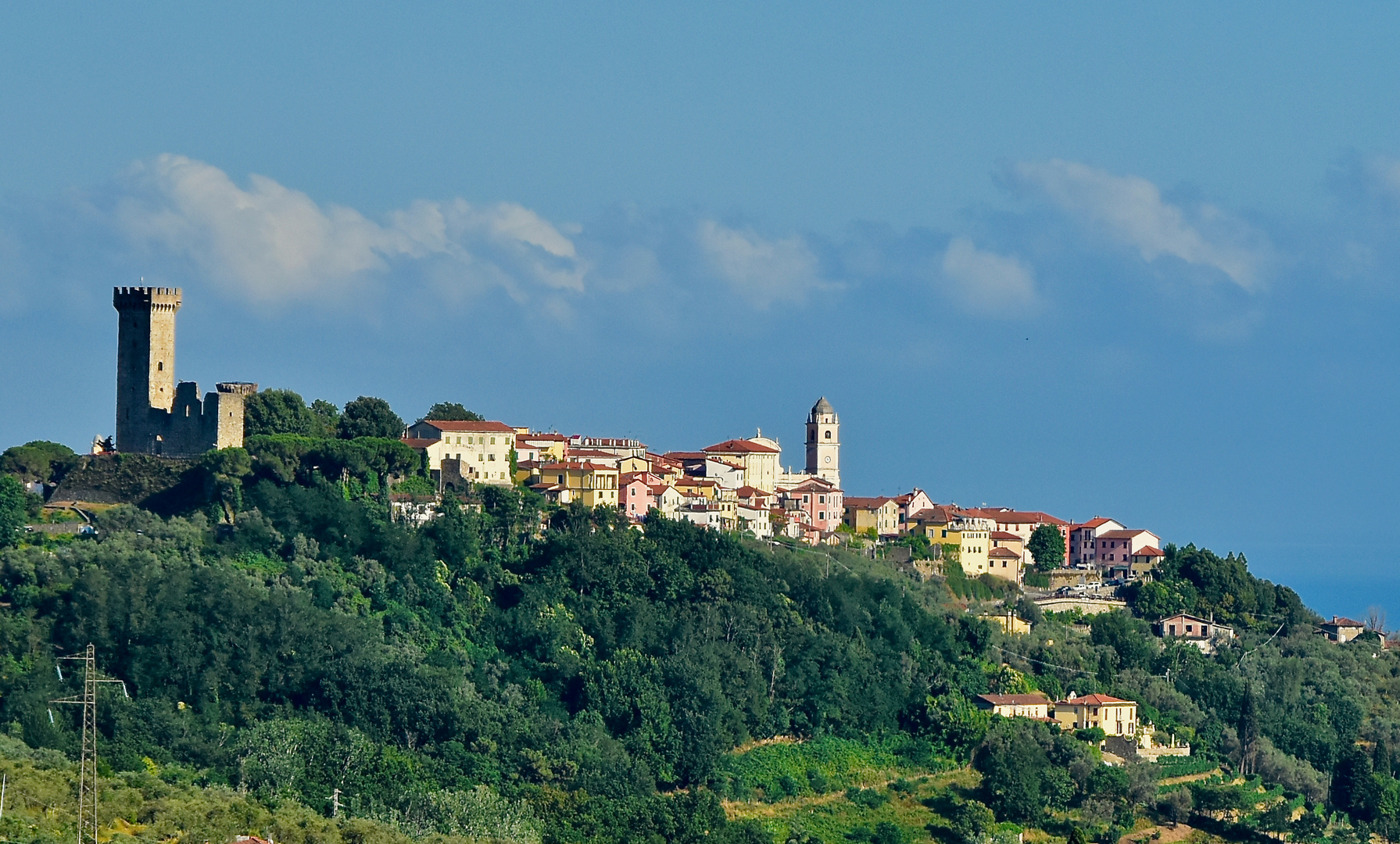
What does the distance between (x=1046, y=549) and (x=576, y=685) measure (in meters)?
25.9

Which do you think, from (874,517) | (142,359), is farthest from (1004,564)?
(142,359)

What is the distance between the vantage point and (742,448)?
82.6 metres

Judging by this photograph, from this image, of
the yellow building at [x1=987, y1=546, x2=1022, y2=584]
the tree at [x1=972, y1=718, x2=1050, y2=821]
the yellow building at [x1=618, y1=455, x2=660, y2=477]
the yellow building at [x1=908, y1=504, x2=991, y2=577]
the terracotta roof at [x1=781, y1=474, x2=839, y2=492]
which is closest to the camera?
the tree at [x1=972, y1=718, x2=1050, y2=821]

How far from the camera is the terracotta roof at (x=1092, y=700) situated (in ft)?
220

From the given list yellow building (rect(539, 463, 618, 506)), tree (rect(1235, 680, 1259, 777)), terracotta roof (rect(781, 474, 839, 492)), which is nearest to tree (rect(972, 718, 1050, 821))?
tree (rect(1235, 680, 1259, 777))

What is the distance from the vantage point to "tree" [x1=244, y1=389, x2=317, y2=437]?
65562mm

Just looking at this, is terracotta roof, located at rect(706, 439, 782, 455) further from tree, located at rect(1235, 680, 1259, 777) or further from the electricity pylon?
the electricity pylon

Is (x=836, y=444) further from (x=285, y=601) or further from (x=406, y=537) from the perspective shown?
(x=285, y=601)

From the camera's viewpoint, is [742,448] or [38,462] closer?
[38,462]

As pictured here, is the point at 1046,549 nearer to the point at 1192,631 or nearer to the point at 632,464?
the point at 1192,631

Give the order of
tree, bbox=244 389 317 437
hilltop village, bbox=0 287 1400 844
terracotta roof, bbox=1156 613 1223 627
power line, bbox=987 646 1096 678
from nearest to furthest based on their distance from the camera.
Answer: hilltop village, bbox=0 287 1400 844 < tree, bbox=244 389 317 437 < power line, bbox=987 646 1096 678 < terracotta roof, bbox=1156 613 1223 627

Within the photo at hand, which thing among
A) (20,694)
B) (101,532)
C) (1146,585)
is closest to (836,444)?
(1146,585)

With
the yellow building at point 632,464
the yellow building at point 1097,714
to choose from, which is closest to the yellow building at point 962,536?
the yellow building at point 632,464

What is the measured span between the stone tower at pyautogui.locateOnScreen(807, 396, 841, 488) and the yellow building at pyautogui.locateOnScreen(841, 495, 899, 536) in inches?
147
